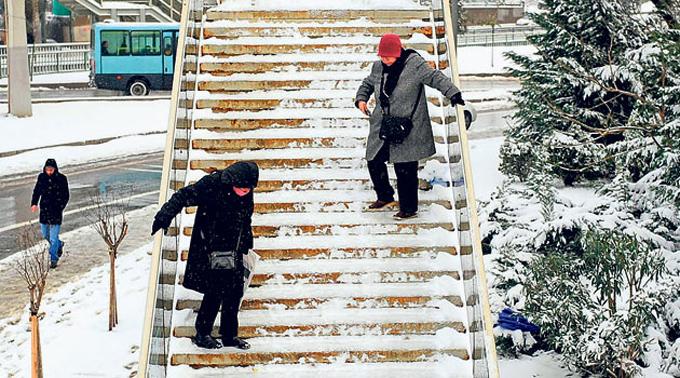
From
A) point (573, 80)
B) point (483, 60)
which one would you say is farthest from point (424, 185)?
point (483, 60)

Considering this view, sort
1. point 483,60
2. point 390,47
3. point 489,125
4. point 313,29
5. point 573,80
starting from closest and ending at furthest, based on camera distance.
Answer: point 390,47 < point 313,29 < point 573,80 < point 489,125 < point 483,60

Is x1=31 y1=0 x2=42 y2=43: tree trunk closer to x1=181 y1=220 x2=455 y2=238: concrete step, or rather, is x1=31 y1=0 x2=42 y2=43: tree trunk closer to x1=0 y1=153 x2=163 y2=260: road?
x1=0 y1=153 x2=163 y2=260: road

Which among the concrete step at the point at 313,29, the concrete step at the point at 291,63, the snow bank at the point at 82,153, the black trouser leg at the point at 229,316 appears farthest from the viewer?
the snow bank at the point at 82,153

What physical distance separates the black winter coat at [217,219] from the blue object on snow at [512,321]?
13.2 feet

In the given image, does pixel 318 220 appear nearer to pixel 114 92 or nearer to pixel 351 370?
pixel 351 370

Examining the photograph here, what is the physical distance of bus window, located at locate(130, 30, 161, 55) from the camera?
36688 mm

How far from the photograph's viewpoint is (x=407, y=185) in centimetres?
930

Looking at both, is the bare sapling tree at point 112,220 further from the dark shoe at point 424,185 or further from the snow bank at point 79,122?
the snow bank at point 79,122

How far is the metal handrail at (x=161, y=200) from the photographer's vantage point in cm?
772

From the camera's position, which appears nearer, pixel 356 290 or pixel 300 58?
pixel 356 290

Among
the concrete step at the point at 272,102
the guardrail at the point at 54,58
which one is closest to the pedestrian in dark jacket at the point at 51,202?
the concrete step at the point at 272,102

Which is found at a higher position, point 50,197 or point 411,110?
point 411,110

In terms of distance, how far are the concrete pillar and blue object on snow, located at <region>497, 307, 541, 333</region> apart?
20138 mm

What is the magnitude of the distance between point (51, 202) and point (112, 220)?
96.0 inches
